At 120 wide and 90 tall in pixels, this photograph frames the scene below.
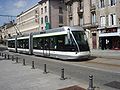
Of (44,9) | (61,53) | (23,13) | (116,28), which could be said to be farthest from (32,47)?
(23,13)

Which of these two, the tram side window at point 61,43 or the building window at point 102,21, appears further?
the building window at point 102,21

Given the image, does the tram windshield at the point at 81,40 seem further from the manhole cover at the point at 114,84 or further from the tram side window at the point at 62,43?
the manhole cover at the point at 114,84

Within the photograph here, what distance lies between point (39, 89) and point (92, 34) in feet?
118

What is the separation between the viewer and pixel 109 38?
3997cm

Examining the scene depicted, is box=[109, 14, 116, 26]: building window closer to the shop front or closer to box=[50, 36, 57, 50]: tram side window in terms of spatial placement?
the shop front

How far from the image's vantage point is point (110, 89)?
922 cm

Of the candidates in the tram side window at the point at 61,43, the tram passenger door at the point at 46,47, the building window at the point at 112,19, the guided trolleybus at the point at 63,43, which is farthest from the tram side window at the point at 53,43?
the building window at the point at 112,19

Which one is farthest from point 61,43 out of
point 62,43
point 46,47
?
point 46,47

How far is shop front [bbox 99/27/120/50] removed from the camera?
37.4m

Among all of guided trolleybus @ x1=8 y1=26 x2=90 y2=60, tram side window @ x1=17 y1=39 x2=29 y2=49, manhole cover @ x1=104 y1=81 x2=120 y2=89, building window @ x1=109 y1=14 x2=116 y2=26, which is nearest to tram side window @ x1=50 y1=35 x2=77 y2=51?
guided trolleybus @ x1=8 y1=26 x2=90 y2=60

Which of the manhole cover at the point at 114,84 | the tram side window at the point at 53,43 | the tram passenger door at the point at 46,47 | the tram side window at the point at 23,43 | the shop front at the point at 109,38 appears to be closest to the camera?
the manhole cover at the point at 114,84

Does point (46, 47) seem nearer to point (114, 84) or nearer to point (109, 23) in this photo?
point (114, 84)

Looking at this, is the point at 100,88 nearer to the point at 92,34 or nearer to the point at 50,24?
the point at 92,34

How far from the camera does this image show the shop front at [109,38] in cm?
3744
